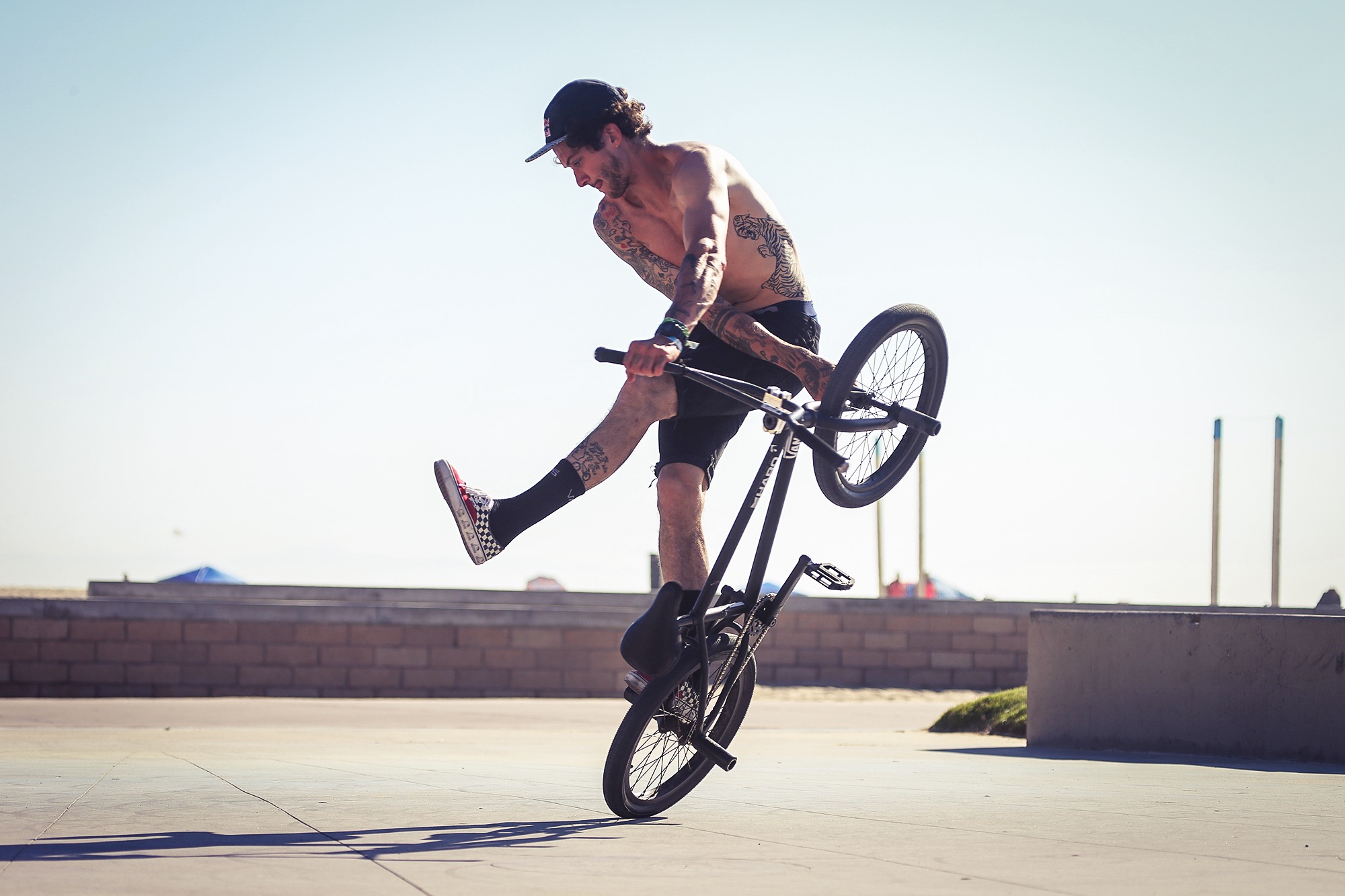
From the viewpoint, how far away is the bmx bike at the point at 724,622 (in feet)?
11.3

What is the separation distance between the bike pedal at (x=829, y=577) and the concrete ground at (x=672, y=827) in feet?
1.91

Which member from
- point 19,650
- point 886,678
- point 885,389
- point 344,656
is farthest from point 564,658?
point 885,389

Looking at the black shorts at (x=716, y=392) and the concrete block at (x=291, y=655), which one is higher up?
the black shorts at (x=716, y=392)

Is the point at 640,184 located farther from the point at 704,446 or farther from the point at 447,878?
the point at 447,878

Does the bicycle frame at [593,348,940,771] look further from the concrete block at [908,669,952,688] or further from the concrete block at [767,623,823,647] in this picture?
the concrete block at [908,669,952,688]

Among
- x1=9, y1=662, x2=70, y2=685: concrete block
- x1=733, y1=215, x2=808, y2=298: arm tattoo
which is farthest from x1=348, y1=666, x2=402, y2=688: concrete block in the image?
x1=733, y1=215, x2=808, y2=298: arm tattoo

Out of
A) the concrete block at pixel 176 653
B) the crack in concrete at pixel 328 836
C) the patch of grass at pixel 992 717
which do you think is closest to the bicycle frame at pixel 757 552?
the crack in concrete at pixel 328 836

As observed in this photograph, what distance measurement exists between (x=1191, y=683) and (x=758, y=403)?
11.9ft

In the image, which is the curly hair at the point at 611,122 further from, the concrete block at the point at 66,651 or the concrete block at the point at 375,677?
the concrete block at the point at 66,651

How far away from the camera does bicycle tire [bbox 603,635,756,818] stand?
3.35 metres

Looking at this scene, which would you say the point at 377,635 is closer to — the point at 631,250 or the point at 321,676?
the point at 321,676

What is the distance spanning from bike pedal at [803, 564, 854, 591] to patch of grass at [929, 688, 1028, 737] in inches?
235

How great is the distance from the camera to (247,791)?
383 centimetres

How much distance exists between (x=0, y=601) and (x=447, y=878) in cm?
1300
